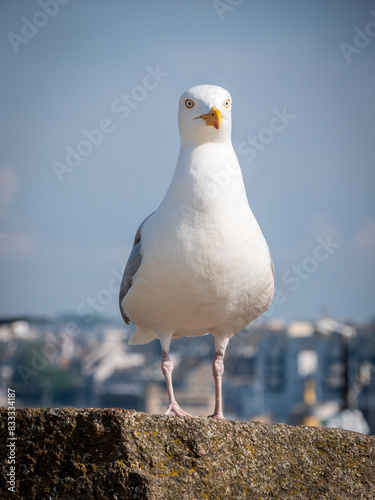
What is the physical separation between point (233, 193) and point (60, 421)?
236 cm

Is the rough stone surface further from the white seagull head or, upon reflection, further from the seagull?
the white seagull head

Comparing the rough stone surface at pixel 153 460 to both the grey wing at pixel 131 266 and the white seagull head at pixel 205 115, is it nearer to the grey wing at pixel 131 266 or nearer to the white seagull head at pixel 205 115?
the grey wing at pixel 131 266

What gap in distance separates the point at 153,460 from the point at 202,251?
1753 millimetres

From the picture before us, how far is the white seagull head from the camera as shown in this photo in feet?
23.8

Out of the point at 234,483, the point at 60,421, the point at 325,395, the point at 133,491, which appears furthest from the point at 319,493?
the point at 325,395

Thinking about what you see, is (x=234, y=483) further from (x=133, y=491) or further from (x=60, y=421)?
(x=60, y=421)

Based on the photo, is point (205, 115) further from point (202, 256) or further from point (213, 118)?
point (202, 256)

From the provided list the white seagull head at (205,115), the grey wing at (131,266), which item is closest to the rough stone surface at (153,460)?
the grey wing at (131,266)

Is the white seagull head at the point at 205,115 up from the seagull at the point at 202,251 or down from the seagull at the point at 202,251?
up

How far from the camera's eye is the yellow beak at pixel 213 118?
7202mm

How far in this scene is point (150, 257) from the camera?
281 inches

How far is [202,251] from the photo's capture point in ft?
22.5

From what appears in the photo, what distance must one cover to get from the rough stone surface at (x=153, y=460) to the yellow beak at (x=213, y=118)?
7.79 feet

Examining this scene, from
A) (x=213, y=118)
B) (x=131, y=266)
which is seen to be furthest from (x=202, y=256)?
(x=213, y=118)
